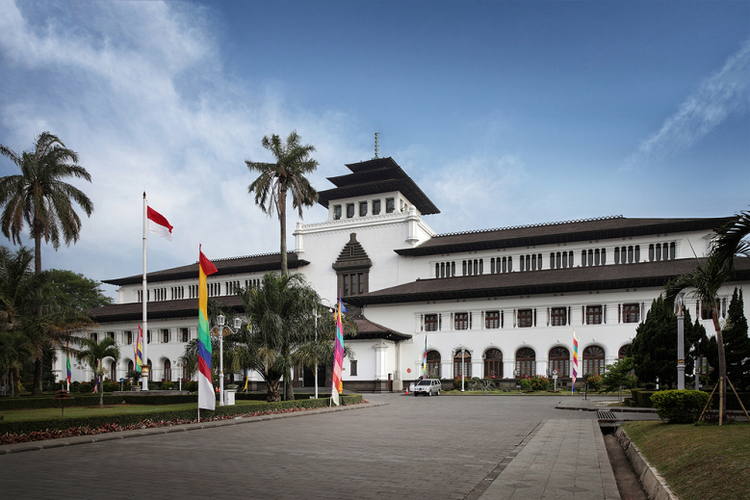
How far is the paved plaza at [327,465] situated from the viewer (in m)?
8.66

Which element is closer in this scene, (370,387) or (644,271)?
(644,271)

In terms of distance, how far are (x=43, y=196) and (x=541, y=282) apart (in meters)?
38.1

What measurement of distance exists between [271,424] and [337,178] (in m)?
45.4

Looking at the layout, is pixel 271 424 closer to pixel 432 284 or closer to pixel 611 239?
pixel 432 284

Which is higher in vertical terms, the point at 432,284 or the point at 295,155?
the point at 295,155

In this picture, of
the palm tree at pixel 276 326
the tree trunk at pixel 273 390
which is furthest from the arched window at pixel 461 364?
the tree trunk at pixel 273 390

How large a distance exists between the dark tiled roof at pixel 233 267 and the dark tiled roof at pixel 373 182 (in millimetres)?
8121

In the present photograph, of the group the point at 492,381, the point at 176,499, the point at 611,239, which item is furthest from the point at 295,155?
the point at 176,499

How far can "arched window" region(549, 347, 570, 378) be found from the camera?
4672cm

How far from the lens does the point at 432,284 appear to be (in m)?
53.8

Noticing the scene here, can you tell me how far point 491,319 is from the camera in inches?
1969

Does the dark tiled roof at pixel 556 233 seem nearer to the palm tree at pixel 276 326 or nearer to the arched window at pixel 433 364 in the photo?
the arched window at pixel 433 364

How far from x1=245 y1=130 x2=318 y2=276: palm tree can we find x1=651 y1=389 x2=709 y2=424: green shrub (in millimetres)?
32231

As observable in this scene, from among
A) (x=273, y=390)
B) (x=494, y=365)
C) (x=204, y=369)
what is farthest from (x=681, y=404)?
(x=494, y=365)
